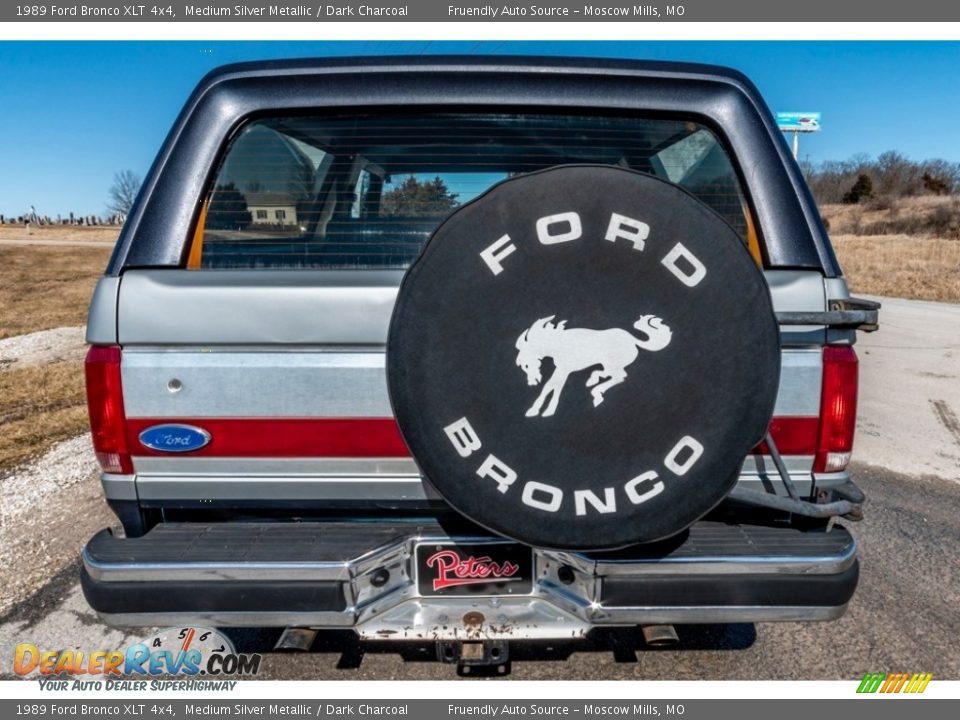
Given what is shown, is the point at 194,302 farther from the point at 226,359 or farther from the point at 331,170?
the point at 331,170

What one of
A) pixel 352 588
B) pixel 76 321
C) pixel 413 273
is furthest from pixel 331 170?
pixel 76 321

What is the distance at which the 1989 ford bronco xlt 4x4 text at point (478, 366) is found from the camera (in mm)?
1534

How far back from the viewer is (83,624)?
2.66 meters

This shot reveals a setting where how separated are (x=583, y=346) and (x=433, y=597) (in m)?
0.82

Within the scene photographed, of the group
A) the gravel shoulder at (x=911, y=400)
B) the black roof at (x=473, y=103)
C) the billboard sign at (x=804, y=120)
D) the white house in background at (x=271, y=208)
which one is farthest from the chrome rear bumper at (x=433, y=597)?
the billboard sign at (x=804, y=120)

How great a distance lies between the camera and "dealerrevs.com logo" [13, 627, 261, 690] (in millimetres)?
2355

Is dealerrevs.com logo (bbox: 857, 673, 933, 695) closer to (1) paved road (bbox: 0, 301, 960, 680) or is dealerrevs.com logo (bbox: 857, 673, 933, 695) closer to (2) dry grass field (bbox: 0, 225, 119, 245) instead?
(1) paved road (bbox: 0, 301, 960, 680)

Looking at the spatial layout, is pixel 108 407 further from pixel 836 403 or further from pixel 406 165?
pixel 836 403

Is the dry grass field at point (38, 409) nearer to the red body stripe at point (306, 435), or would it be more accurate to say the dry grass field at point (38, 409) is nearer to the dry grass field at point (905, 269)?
the red body stripe at point (306, 435)

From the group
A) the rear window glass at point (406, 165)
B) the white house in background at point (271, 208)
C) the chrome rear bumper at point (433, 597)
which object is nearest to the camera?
the chrome rear bumper at point (433, 597)

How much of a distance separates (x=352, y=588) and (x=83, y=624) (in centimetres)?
170

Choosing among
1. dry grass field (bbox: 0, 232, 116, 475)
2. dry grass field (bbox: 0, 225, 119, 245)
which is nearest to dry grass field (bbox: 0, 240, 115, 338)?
dry grass field (bbox: 0, 232, 116, 475)

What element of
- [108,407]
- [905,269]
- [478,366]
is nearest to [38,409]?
[108,407]

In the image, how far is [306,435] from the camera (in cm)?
181
